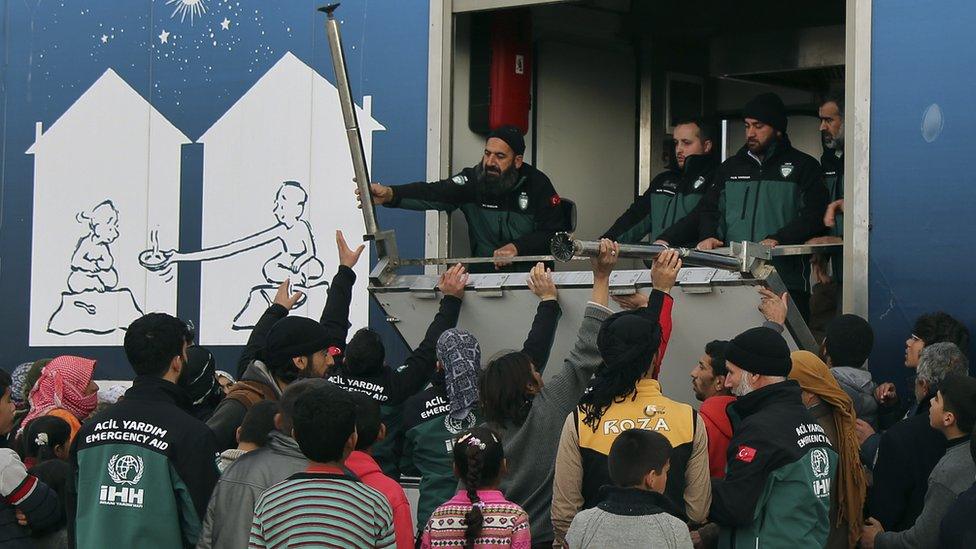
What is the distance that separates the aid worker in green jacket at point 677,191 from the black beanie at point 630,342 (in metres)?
2.51

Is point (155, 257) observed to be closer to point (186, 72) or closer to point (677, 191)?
point (186, 72)

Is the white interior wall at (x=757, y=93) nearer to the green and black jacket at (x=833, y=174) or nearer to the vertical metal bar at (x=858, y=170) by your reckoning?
the green and black jacket at (x=833, y=174)

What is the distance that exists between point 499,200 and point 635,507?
3.01 metres

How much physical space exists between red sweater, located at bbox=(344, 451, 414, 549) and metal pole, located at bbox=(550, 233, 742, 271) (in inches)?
47.6

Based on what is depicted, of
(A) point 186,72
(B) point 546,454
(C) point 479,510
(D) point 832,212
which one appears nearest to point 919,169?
(D) point 832,212

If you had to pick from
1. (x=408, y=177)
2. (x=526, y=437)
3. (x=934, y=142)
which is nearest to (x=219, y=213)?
(x=408, y=177)

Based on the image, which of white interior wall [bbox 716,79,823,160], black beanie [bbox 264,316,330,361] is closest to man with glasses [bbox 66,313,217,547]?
black beanie [bbox 264,316,330,361]

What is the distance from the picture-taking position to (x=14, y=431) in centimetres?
621

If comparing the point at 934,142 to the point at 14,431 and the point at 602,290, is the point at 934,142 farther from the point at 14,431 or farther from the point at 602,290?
the point at 14,431

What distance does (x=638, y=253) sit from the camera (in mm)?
4973

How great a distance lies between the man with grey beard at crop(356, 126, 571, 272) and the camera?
6.05 meters

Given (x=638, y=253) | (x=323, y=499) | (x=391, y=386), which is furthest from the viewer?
(x=391, y=386)

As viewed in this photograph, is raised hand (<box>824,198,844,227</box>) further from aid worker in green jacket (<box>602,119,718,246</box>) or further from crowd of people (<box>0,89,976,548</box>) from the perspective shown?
aid worker in green jacket (<box>602,119,718,246</box>)

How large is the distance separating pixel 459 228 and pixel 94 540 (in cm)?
275
